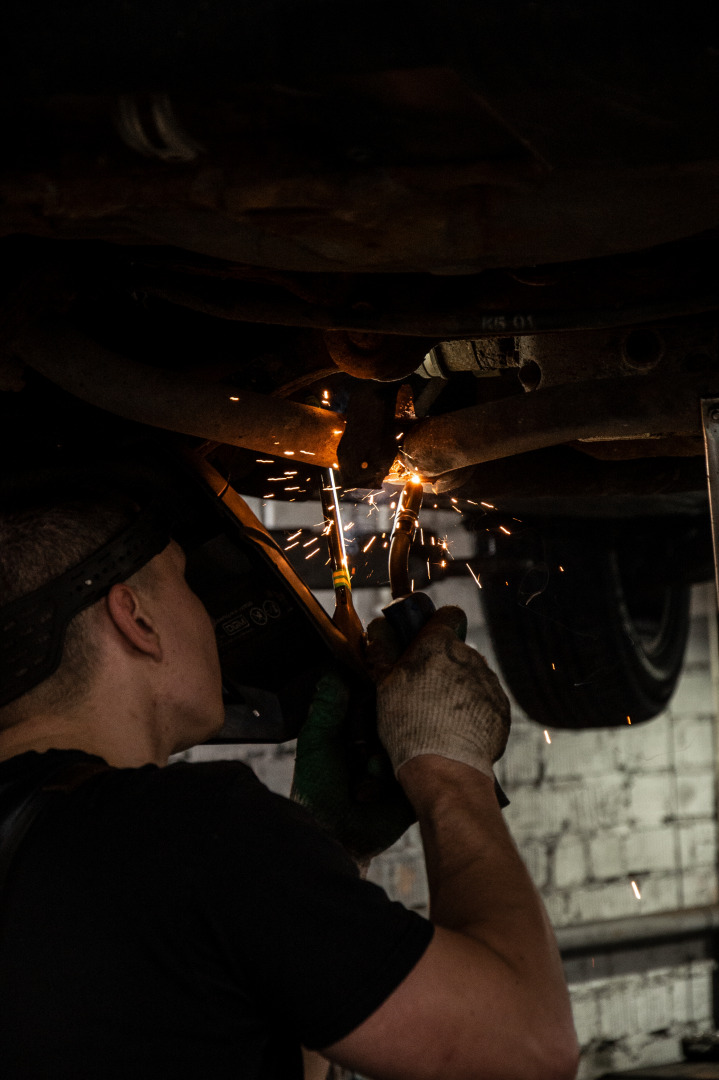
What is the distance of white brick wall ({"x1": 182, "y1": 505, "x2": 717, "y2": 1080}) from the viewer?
15.2ft

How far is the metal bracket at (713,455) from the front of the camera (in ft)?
3.81

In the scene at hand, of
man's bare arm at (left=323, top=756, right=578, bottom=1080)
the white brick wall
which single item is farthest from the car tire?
man's bare arm at (left=323, top=756, right=578, bottom=1080)

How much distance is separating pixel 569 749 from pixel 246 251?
4.26 meters

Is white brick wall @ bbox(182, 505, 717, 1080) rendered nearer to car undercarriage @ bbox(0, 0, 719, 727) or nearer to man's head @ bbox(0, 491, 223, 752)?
car undercarriage @ bbox(0, 0, 719, 727)

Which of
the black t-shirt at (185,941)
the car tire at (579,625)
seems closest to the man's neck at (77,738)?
the black t-shirt at (185,941)

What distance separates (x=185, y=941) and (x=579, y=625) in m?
2.36

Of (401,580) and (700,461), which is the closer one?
(401,580)

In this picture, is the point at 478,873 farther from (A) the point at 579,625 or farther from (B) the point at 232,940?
(A) the point at 579,625

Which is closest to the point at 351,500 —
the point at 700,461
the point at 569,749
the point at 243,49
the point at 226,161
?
the point at 700,461

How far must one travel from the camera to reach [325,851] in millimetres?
954

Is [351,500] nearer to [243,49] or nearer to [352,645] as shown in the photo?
[352,645]

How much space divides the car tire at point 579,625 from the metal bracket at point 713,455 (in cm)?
142

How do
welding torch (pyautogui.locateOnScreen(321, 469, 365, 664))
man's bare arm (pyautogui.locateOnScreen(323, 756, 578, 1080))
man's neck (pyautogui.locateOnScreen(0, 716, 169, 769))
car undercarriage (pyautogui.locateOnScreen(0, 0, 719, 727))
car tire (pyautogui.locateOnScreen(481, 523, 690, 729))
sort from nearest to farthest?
car undercarriage (pyautogui.locateOnScreen(0, 0, 719, 727))
man's bare arm (pyautogui.locateOnScreen(323, 756, 578, 1080))
man's neck (pyautogui.locateOnScreen(0, 716, 169, 769))
welding torch (pyautogui.locateOnScreen(321, 469, 365, 664))
car tire (pyautogui.locateOnScreen(481, 523, 690, 729))

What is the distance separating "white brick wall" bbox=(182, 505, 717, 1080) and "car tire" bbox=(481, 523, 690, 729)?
38.0 inches
